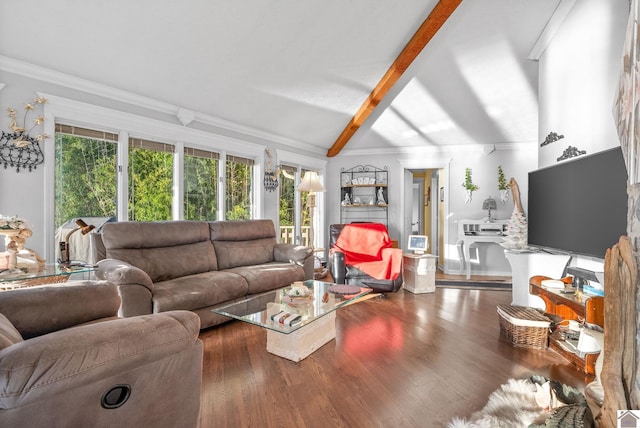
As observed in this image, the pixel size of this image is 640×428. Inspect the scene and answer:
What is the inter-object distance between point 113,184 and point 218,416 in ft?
8.65

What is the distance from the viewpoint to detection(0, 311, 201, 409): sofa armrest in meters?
0.82

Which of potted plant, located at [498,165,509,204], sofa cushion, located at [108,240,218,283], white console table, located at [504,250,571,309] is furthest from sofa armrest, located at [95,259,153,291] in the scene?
potted plant, located at [498,165,509,204]

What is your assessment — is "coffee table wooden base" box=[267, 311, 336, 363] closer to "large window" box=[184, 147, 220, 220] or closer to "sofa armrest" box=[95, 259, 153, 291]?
"sofa armrest" box=[95, 259, 153, 291]

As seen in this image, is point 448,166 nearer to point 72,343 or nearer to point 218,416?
point 218,416

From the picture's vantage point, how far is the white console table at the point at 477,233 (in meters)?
5.42

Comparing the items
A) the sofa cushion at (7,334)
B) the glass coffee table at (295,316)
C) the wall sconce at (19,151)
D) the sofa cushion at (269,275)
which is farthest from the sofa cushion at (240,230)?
the sofa cushion at (7,334)

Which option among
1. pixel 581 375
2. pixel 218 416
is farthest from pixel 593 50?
pixel 218 416

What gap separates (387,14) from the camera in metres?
3.51

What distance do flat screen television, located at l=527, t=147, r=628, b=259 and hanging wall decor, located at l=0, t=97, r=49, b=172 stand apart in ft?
14.0

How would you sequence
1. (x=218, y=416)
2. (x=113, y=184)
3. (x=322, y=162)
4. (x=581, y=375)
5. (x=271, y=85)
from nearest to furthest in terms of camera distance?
(x=218, y=416), (x=581, y=375), (x=113, y=184), (x=271, y=85), (x=322, y=162)

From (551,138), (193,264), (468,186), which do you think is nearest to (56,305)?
(193,264)

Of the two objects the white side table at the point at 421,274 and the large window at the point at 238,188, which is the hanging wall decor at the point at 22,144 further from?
the white side table at the point at 421,274

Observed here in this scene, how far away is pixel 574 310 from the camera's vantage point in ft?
7.81

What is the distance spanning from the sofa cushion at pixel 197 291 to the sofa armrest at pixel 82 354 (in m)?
1.59
